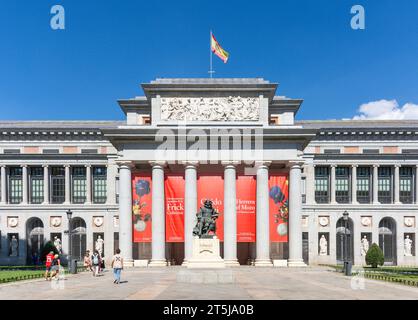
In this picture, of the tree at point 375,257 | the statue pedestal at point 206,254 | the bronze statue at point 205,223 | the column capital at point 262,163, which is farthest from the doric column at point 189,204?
the tree at point 375,257

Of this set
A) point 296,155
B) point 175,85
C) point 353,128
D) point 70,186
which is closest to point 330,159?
point 353,128

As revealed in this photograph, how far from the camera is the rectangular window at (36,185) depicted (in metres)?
78.3

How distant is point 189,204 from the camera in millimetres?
52406

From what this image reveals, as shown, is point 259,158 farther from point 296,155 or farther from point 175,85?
point 175,85

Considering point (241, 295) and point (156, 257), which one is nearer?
point (241, 295)

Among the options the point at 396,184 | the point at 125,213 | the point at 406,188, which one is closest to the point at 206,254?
the point at 125,213

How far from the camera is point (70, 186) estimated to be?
78500 millimetres

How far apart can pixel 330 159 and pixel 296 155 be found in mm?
26929

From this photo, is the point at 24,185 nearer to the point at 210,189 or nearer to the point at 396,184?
the point at 210,189

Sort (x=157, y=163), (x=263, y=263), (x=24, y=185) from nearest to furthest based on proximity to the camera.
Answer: (x=263, y=263) < (x=157, y=163) < (x=24, y=185)

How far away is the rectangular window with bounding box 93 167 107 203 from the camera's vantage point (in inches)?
3125

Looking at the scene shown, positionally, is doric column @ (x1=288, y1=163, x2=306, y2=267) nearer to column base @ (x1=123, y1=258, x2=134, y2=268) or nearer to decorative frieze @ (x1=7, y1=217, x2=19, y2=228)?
column base @ (x1=123, y1=258, x2=134, y2=268)

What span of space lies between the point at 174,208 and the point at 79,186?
102 ft

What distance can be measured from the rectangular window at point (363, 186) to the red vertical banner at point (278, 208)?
29.0 metres
